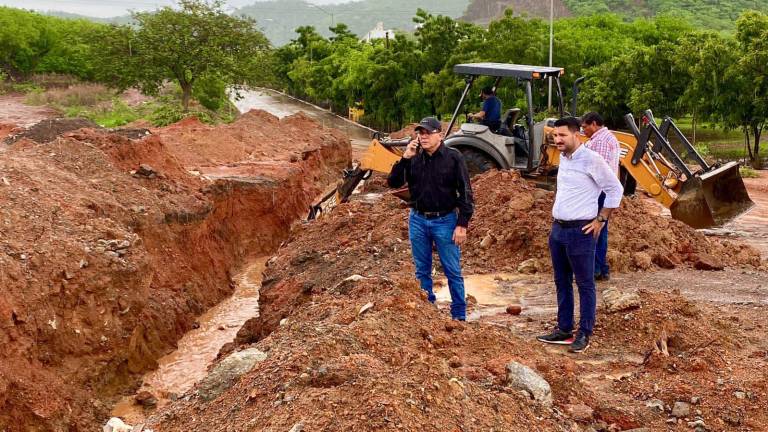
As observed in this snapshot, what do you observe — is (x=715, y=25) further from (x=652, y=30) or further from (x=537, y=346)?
(x=537, y=346)

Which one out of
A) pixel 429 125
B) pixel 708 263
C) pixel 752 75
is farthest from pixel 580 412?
pixel 752 75

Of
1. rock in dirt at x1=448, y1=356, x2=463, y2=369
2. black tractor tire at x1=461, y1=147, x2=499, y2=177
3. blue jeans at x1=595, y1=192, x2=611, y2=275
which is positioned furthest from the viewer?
black tractor tire at x1=461, y1=147, x2=499, y2=177

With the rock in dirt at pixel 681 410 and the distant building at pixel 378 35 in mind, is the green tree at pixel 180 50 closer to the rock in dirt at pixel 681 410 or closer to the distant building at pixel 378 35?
the distant building at pixel 378 35

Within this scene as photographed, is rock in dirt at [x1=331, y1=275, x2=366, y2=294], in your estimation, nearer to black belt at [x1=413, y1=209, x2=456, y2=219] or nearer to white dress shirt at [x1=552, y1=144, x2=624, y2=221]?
black belt at [x1=413, y1=209, x2=456, y2=219]

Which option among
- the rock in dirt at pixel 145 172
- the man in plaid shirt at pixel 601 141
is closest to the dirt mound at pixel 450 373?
the man in plaid shirt at pixel 601 141

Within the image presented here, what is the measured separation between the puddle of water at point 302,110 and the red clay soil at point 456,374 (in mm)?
28919

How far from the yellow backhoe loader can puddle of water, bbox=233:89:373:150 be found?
2241 centimetres

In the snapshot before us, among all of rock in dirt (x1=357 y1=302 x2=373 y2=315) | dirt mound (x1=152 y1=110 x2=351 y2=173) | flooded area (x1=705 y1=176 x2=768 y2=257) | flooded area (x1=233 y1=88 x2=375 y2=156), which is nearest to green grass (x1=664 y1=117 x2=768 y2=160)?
flooded area (x1=705 y1=176 x2=768 y2=257)

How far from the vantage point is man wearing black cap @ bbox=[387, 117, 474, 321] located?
6.30 meters

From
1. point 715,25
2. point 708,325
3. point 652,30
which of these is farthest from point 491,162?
point 715,25

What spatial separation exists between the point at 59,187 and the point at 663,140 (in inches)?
345

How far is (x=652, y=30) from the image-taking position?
128 feet

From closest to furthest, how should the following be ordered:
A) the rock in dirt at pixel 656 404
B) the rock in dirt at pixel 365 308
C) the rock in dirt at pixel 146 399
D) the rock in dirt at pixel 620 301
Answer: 1. the rock in dirt at pixel 656 404
2. the rock in dirt at pixel 365 308
3. the rock in dirt at pixel 620 301
4. the rock in dirt at pixel 146 399

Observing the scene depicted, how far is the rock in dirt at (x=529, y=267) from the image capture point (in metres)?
9.30
